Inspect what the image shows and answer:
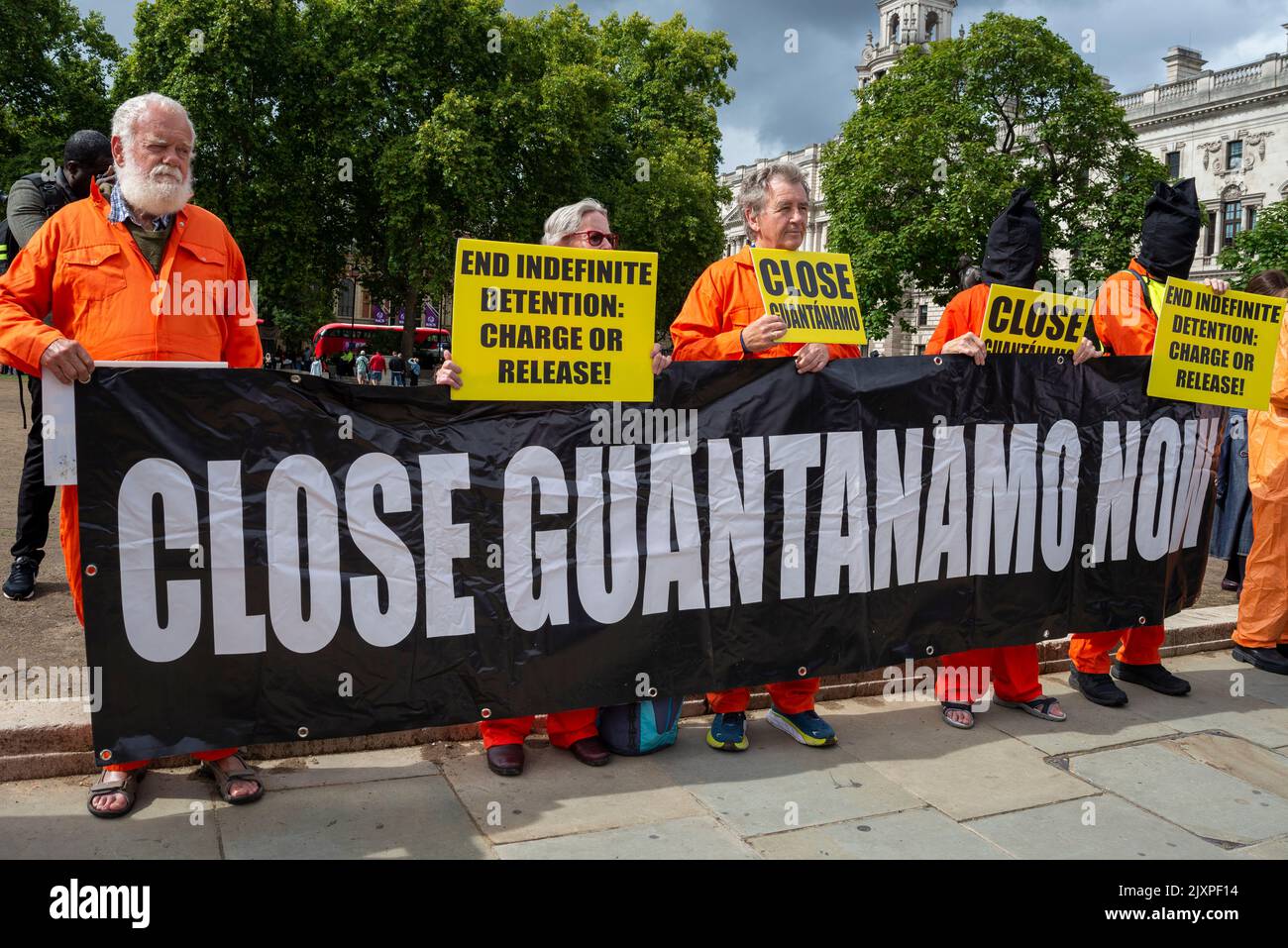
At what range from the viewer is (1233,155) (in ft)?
187

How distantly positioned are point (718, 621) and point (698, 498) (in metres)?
0.49

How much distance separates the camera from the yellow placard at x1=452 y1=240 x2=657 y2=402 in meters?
3.62

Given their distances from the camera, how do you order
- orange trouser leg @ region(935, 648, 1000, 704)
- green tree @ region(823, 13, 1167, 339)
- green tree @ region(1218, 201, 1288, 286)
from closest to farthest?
orange trouser leg @ region(935, 648, 1000, 704)
green tree @ region(823, 13, 1167, 339)
green tree @ region(1218, 201, 1288, 286)

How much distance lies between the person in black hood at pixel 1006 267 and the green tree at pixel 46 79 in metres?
34.9

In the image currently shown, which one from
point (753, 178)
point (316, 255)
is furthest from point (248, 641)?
point (316, 255)

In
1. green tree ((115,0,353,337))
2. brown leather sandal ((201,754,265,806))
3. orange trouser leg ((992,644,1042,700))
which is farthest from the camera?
green tree ((115,0,353,337))

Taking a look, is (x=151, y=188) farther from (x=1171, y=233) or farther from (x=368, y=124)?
(x=368, y=124)

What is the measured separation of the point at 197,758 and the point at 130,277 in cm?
167

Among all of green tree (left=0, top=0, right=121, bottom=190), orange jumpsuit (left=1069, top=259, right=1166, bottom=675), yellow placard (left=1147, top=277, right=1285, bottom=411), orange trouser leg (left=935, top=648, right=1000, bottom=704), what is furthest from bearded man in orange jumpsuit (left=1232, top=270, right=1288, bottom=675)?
green tree (left=0, top=0, right=121, bottom=190)

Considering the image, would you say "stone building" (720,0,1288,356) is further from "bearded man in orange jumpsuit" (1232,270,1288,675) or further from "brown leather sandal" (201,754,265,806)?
"brown leather sandal" (201,754,265,806)

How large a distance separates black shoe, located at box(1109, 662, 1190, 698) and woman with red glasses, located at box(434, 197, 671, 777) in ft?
9.63

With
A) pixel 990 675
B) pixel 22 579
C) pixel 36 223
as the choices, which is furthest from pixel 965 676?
pixel 36 223

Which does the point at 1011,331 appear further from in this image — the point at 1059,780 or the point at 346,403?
the point at 346,403
